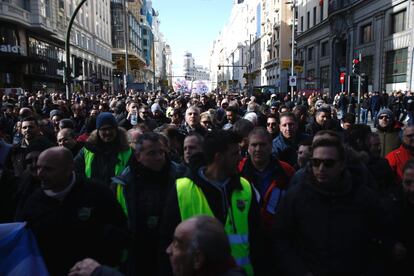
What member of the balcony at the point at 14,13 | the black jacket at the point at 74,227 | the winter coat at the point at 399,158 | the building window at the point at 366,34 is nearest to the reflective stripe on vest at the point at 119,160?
the black jacket at the point at 74,227

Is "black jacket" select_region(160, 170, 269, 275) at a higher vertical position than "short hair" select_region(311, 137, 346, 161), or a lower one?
lower

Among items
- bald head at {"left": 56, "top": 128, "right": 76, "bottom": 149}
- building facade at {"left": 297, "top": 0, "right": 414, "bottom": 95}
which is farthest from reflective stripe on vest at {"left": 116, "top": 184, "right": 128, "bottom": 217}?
building facade at {"left": 297, "top": 0, "right": 414, "bottom": 95}

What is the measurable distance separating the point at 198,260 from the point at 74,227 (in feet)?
4.74

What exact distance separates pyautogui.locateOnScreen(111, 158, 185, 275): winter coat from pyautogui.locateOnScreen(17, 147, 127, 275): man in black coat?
326 millimetres

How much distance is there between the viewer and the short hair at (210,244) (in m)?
1.87

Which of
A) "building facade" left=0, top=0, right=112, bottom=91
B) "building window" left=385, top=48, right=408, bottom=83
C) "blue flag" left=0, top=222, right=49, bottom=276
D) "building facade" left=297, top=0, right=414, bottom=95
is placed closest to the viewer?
"blue flag" left=0, top=222, right=49, bottom=276

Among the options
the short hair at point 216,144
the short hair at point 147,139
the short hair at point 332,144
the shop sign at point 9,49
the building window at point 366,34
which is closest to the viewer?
the short hair at point 332,144

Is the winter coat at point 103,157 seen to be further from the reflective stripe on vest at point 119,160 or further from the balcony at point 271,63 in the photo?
the balcony at point 271,63

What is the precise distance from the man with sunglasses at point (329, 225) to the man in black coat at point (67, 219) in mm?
1223

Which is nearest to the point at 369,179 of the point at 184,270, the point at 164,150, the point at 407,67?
the point at 164,150

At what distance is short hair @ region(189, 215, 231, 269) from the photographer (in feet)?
6.13

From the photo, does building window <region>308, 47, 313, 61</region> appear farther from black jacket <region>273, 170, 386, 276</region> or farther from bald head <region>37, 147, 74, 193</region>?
bald head <region>37, 147, 74, 193</region>

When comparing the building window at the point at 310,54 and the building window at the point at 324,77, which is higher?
the building window at the point at 310,54

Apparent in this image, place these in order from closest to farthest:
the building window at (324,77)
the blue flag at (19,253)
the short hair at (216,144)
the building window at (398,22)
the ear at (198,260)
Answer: the ear at (198,260)
the blue flag at (19,253)
the short hair at (216,144)
the building window at (398,22)
the building window at (324,77)
